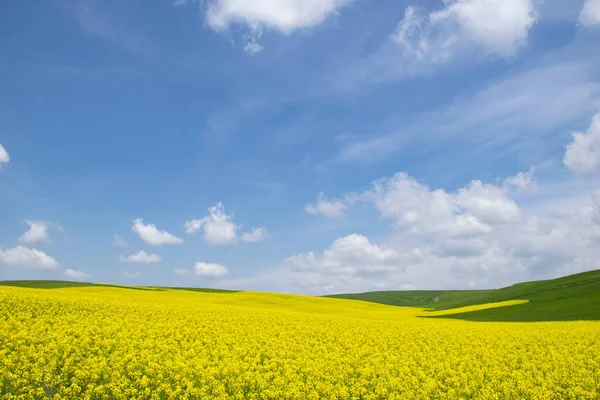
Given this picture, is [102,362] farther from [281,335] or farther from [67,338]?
[281,335]

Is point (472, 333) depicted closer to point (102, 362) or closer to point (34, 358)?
point (102, 362)

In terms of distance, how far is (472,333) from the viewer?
24672 millimetres

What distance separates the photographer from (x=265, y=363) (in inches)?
546

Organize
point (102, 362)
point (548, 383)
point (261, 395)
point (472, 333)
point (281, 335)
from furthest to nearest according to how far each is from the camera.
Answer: point (472, 333) < point (281, 335) < point (548, 383) < point (102, 362) < point (261, 395)

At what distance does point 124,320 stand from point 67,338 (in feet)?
19.6

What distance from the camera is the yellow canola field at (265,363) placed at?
11617 mm

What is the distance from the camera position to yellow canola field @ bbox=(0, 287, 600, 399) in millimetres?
11617

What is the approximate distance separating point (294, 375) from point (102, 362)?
583cm

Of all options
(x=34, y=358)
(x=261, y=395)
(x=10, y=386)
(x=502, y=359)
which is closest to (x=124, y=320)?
(x=34, y=358)

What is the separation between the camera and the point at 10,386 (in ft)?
37.6

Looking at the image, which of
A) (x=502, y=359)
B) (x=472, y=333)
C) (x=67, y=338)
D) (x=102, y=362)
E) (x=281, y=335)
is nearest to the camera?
(x=102, y=362)

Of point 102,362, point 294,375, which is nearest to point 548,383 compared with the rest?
point 294,375

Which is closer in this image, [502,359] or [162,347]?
[162,347]

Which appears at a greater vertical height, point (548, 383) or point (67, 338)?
point (67, 338)
